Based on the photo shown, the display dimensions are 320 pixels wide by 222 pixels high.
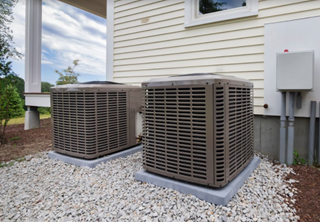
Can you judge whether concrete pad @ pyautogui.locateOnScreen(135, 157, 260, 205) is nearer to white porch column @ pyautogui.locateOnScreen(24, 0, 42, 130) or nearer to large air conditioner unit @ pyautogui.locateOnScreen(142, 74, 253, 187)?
large air conditioner unit @ pyautogui.locateOnScreen(142, 74, 253, 187)

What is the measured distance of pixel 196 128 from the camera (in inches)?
68.4

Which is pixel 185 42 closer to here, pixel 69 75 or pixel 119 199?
pixel 119 199

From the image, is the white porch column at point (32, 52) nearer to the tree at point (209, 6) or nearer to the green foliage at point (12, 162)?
the green foliage at point (12, 162)

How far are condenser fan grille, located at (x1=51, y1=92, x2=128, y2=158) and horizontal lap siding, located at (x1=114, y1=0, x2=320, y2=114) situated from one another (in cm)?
131

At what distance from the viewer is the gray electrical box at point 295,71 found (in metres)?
2.21

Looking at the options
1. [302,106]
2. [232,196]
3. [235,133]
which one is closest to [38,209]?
[232,196]

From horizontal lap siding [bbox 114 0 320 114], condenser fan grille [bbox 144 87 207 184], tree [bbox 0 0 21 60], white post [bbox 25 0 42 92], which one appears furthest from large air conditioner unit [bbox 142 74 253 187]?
tree [bbox 0 0 21 60]

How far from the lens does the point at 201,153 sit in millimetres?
1737

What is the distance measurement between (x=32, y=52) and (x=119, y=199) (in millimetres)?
5728

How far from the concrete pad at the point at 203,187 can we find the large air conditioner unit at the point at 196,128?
0.17 ft

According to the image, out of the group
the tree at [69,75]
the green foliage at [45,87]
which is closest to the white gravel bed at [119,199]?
the green foliage at [45,87]

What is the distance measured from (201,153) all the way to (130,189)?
0.76 m

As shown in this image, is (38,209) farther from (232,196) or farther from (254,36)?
(254,36)

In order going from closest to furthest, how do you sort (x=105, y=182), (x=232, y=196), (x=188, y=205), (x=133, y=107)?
(x=188, y=205), (x=232, y=196), (x=105, y=182), (x=133, y=107)
